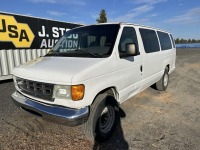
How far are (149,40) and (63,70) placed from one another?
3.11 m

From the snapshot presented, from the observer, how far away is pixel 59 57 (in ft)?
12.7

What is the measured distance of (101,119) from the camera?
12.0 feet

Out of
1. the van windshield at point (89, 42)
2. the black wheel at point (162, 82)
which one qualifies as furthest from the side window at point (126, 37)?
the black wheel at point (162, 82)

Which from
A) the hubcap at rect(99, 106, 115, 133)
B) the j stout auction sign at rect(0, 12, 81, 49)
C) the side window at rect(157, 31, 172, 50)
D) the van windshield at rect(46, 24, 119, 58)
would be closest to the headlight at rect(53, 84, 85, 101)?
the hubcap at rect(99, 106, 115, 133)

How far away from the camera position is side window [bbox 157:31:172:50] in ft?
21.1

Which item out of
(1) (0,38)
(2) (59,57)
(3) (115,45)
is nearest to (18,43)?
(1) (0,38)

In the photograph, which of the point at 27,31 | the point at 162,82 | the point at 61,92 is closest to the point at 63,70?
the point at 61,92

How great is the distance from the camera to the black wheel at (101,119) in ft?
10.7

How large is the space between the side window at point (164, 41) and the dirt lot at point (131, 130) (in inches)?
76.6

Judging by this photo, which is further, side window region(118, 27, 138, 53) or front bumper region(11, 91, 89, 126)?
side window region(118, 27, 138, 53)

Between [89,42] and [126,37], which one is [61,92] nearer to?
[89,42]

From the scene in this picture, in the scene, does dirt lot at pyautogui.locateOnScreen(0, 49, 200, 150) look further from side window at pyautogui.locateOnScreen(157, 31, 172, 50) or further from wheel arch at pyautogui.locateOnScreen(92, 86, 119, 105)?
side window at pyautogui.locateOnScreen(157, 31, 172, 50)

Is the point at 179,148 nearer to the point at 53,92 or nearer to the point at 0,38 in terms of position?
the point at 53,92

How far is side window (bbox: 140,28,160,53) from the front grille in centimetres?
283
